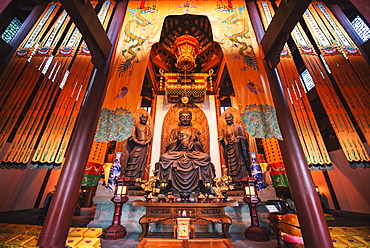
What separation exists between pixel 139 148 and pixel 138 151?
0.12 m

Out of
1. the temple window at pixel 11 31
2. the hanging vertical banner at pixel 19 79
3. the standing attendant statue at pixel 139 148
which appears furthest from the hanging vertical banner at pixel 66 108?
the standing attendant statue at pixel 139 148

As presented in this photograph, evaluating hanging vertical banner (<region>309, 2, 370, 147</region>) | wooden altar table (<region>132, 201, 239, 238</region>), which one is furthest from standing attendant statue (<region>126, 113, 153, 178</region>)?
hanging vertical banner (<region>309, 2, 370, 147</region>)

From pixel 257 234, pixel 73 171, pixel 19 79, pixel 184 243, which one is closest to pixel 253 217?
pixel 257 234

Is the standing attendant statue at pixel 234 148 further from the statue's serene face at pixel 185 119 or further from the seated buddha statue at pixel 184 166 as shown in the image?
the statue's serene face at pixel 185 119

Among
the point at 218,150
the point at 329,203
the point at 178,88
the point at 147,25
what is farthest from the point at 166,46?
the point at 329,203

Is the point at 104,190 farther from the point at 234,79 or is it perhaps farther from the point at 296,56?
the point at 296,56

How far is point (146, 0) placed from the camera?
4.34 meters

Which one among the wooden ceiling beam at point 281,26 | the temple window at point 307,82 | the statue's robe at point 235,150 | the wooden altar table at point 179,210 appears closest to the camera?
the wooden ceiling beam at point 281,26

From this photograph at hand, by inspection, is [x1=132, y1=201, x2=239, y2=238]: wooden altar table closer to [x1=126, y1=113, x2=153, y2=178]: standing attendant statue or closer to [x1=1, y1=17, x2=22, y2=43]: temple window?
[x1=126, y1=113, x2=153, y2=178]: standing attendant statue

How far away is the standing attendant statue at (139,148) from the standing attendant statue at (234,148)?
308 cm

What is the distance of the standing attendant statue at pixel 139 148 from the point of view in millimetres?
5945

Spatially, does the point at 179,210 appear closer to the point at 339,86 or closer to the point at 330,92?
the point at 330,92

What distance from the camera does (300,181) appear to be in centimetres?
254

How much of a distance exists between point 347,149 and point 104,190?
562 centimetres
